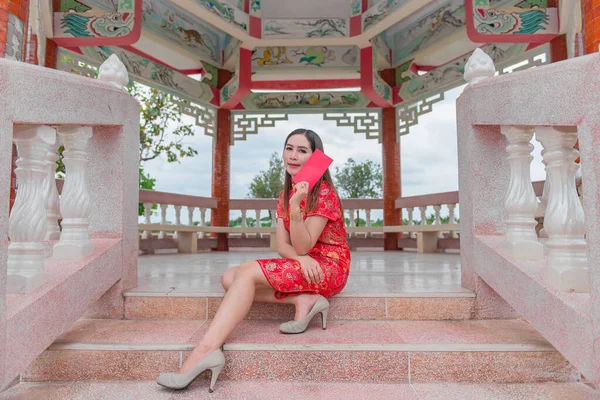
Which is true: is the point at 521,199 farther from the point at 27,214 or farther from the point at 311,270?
the point at 27,214

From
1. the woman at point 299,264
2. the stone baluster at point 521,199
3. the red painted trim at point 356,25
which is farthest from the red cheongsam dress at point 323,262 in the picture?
the red painted trim at point 356,25

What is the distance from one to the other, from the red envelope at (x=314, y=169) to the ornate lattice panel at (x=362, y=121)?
4948 mm

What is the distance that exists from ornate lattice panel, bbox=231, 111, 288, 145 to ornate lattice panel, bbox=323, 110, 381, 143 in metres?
0.85

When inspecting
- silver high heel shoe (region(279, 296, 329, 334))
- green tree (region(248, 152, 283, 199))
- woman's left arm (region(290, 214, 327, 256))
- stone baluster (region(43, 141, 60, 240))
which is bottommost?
silver high heel shoe (region(279, 296, 329, 334))

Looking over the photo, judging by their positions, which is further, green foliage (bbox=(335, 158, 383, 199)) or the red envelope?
green foliage (bbox=(335, 158, 383, 199))

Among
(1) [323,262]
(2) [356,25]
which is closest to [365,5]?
(2) [356,25]

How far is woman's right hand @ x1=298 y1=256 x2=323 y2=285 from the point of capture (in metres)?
1.78

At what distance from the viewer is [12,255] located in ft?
4.74

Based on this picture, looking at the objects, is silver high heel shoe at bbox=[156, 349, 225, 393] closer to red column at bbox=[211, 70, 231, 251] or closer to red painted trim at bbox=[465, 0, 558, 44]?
red painted trim at bbox=[465, 0, 558, 44]

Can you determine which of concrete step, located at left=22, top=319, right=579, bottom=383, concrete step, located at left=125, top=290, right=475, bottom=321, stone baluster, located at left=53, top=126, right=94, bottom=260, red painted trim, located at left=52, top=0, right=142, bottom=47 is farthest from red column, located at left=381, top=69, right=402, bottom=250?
stone baluster, located at left=53, top=126, right=94, bottom=260

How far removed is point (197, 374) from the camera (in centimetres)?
140

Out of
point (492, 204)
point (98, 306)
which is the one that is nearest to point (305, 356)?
point (98, 306)

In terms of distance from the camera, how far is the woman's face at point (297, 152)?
1.89 metres

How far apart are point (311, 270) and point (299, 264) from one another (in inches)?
2.4
